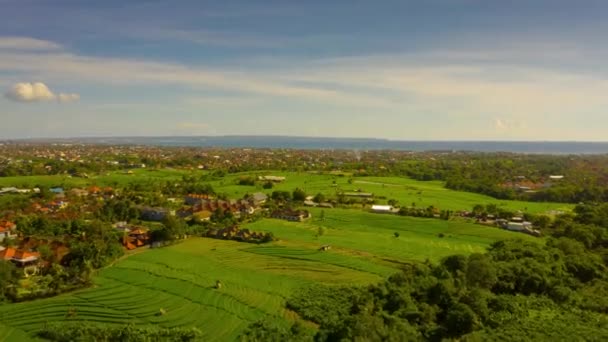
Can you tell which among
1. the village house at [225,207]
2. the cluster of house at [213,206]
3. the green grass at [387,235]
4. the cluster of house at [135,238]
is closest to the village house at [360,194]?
the green grass at [387,235]

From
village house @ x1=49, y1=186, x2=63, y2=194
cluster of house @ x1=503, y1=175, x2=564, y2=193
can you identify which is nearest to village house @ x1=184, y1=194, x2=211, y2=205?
village house @ x1=49, y1=186, x2=63, y2=194

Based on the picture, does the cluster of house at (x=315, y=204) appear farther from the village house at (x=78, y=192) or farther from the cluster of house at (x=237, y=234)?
the village house at (x=78, y=192)

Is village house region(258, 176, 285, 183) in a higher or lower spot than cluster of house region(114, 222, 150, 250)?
higher

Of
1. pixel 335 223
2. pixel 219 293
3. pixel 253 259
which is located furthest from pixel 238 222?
pixel 219 293

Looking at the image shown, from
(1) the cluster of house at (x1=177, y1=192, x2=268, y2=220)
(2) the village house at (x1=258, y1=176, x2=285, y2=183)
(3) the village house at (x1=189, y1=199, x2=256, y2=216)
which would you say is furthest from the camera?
(2) the village house at (x1=258, y1=176, x2=285, y2=183)

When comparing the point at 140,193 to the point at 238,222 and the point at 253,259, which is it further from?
the point at 253,259

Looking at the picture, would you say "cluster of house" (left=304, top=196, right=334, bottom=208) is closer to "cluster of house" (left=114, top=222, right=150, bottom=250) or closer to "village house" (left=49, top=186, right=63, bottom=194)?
"cluster of house" (left=114, top=222, right=150, bottom=250)

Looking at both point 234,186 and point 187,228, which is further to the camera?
point 234,186

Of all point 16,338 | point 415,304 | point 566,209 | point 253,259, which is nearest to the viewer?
point 16,338
